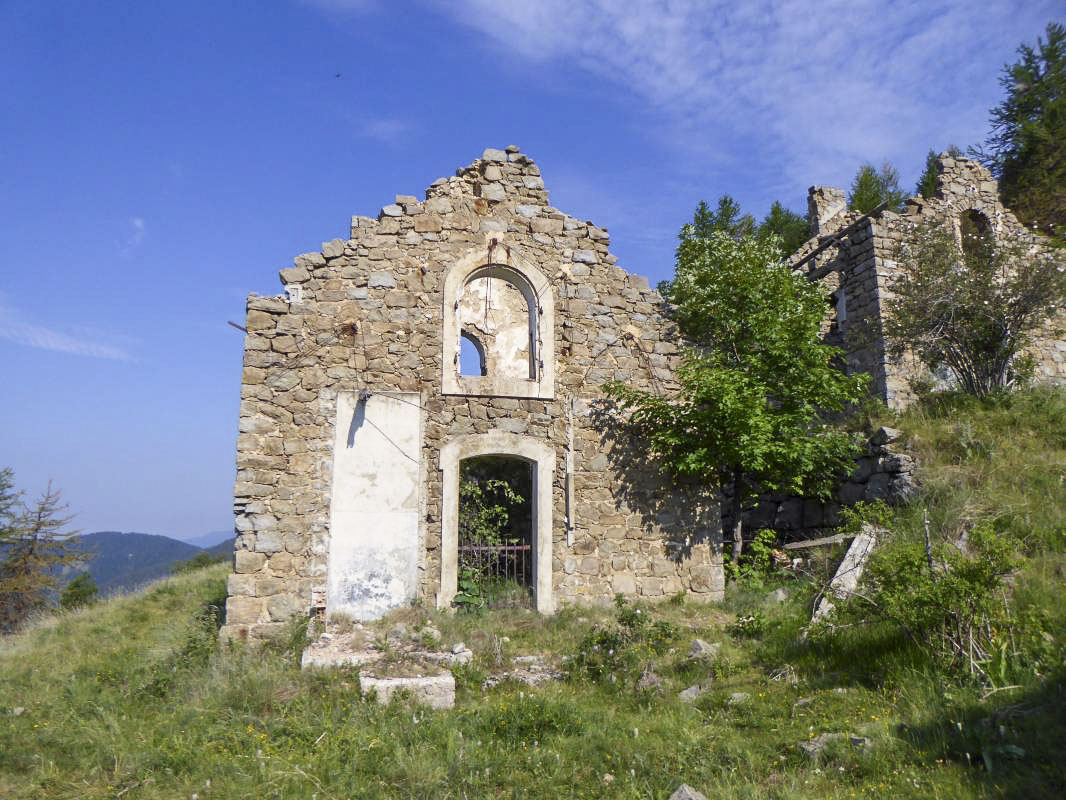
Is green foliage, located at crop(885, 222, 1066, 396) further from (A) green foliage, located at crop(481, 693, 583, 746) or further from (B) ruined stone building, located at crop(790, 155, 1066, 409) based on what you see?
(A) green foliage, located at crop(481, 693, 583, 746)

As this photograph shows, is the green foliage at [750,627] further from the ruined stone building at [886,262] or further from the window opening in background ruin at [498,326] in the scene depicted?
the ruined stone building at [886,262]

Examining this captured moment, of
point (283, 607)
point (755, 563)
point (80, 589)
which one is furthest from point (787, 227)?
point (80, 589)

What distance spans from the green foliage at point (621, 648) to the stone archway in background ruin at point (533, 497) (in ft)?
3.93

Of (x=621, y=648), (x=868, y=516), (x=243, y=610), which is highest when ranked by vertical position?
(x=868, y=516)

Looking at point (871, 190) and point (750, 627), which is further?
point (871, 190)

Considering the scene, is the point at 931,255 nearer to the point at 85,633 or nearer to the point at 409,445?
the point at 409,445

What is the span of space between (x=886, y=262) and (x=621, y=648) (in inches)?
371

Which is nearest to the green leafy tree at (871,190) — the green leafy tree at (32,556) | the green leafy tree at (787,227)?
the green leafy tree at (787,227)

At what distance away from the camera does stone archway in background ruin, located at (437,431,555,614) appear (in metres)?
9.12

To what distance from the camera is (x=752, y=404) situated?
960cm

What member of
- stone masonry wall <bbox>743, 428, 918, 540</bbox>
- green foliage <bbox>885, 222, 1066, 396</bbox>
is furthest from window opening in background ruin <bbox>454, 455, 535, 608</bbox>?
green foliage <bbox>885, 222, 1066, 396</bbox>

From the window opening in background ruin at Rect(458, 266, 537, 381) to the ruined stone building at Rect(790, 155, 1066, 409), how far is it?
627cm

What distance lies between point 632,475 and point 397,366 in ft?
12.1

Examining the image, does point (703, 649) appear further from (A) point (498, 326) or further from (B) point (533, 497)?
(A) point (498, 326)
